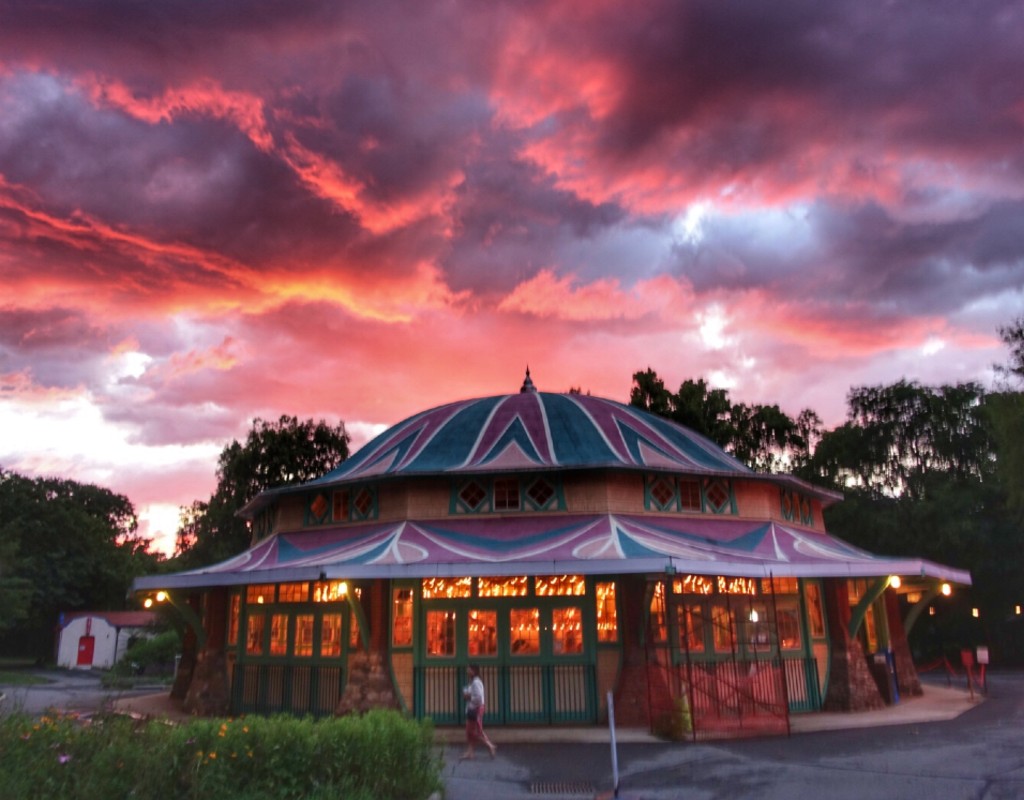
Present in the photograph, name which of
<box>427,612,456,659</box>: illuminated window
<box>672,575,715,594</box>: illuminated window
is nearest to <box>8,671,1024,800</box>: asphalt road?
<box>427,612,456,659</box>: illuminated window

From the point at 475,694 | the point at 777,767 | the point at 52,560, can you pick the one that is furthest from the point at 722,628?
the point at 52,560

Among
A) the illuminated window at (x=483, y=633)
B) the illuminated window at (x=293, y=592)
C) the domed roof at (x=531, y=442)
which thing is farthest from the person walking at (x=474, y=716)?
the illuminated window at (x=293, y=592)

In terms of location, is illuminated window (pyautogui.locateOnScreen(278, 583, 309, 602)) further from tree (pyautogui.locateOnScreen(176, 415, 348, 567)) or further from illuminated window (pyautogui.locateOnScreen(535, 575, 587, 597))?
tree (pyautogui.locateOnScreen(176, 415, 348, 567))

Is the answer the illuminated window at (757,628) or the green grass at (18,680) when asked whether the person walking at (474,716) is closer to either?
the illuminated window at (757,628)

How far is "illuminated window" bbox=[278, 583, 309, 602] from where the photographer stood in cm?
1989

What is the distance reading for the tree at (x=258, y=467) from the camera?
140ft

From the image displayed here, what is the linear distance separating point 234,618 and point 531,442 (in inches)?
359

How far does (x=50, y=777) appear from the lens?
24.7 feet

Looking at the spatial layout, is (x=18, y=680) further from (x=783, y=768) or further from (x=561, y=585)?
(x=783, y=768)

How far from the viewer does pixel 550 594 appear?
18.3 metres

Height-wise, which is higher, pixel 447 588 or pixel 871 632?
pixel 447 588

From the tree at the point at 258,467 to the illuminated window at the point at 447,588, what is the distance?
24586 mm

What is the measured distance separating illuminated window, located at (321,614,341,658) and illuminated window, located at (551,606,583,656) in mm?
5030

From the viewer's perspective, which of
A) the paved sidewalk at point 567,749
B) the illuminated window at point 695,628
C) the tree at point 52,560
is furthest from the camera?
the tree at point 52,560
